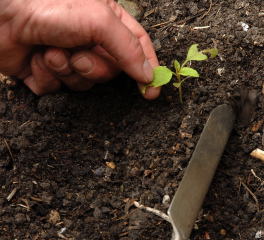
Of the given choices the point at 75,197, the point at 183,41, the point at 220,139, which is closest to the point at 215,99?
the point at 220,139

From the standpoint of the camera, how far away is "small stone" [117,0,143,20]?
2.22m

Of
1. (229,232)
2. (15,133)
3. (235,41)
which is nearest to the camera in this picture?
(229,232)

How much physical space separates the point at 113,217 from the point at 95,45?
69cm

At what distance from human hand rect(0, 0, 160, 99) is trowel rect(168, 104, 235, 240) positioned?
0.28m

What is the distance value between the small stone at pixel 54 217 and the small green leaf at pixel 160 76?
609 mm

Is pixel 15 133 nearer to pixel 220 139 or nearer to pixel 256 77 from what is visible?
pixel 220 139

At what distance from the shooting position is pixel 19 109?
192 cm

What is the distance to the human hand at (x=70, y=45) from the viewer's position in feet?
5.45

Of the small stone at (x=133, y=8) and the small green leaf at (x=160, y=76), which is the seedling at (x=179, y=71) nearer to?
the small green leaf at (x=160, y=76)

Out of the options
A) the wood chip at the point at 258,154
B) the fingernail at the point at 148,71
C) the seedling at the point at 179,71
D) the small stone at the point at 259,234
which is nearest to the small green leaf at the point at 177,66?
the seedling at the point at 179,71

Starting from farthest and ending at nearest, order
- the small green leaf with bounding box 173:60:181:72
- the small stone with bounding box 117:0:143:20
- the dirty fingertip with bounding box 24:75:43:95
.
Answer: the small stone with bounding box 117:0:143:20, the dirty fingertip with bounding box 24:75:43:95, the small green leaf with bounding box 173:60:181:72

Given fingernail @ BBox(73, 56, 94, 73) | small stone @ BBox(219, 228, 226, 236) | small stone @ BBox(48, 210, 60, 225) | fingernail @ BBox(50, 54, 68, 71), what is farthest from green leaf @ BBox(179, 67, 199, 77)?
small stone @ BBox(48, 210, 60, 225)

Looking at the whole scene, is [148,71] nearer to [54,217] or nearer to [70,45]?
[70,45]

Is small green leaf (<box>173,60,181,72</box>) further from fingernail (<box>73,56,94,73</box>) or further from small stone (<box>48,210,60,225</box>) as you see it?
small stone (<box>48,210,60,225</box>)
